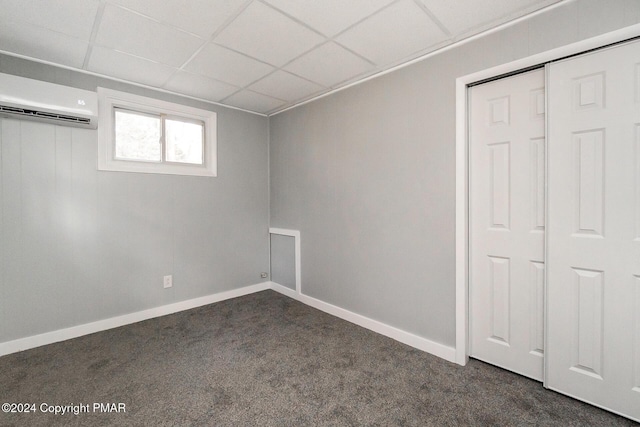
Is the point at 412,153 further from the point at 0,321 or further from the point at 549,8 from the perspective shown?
the point at 0,321

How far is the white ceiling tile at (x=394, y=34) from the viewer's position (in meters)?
1.81

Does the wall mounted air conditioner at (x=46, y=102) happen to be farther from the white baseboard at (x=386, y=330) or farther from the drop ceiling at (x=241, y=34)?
the white baseboard at (x=386, y=330)

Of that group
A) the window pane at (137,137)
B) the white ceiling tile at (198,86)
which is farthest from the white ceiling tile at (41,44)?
the white ceiling tile at (198,86)

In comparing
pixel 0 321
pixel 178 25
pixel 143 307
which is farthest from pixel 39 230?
pixel 178 25

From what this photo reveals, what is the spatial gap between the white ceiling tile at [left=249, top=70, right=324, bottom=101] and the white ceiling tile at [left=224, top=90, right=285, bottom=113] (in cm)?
13

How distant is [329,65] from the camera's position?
2.49m

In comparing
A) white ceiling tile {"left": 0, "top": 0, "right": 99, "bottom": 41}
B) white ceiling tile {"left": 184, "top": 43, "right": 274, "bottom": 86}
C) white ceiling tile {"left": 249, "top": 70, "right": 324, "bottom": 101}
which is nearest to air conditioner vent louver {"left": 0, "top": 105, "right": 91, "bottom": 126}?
white ceiling tile {"left": 0, "top": 0, "right": 99, "bottom": 41}

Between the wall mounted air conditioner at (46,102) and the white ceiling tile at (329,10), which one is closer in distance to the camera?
the white ceiling tile at (329,10)

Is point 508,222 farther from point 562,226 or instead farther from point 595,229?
point 595,229

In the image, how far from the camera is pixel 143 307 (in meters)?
2.99

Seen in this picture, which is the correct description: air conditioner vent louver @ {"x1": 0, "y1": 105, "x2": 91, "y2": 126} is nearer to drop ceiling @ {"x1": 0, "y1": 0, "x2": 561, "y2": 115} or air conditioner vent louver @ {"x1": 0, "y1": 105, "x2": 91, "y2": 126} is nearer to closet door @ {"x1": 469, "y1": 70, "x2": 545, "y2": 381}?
drop ceiling @ {"x1": 0, "y1": 0, "x2": 561, "y2": 115}

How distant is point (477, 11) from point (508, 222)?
144 centimetres

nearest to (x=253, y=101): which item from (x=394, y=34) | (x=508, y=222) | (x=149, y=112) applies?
(x=149, y=112)

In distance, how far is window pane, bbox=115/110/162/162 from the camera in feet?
9.61
